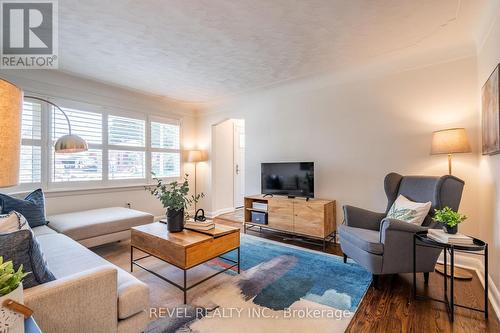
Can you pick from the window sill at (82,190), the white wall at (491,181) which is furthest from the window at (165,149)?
the white wall at (491,181)

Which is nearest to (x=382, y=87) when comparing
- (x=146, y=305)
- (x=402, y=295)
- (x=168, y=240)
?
(x=402, y=295)

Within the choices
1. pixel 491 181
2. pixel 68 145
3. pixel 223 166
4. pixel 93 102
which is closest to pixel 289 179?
pixel 491 181

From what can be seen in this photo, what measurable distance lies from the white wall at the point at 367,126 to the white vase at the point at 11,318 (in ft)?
11.2

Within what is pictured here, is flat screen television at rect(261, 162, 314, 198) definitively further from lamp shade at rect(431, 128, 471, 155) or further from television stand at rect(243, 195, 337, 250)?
lamp shade at rect(431, 128, 471, 155)

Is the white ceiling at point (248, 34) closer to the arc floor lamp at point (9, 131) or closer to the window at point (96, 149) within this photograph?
the window at point (96, 149)

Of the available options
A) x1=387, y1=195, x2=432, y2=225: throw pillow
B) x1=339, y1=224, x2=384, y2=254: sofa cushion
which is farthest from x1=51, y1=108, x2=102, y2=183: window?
x1=387, y1=195, x2=432, y2=225: throw pillow

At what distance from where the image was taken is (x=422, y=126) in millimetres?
2887

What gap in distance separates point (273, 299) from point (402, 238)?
50.6 inches

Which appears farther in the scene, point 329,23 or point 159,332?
point 329,23

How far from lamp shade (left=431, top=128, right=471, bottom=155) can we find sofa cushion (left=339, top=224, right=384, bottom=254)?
1148 millimetres

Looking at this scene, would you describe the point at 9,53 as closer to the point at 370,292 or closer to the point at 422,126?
the point at 370,292

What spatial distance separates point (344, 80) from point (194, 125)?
3419mm

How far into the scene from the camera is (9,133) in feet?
2.19

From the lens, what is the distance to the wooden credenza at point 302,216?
3236 millimetres
